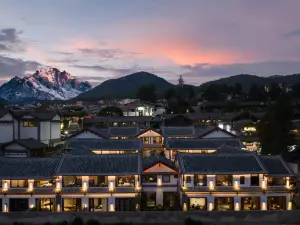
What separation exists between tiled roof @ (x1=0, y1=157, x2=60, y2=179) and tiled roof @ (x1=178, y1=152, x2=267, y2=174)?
1079 centimetres

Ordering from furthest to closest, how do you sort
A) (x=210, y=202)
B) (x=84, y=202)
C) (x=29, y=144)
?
(x=29, y=144), (x=210, y=202), (x=84, y=202)

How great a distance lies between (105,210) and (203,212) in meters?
7.83

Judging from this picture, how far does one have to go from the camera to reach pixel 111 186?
31.8m

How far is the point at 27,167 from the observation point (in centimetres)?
3281

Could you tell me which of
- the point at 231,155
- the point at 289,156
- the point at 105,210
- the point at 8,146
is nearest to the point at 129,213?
the point at 105,210

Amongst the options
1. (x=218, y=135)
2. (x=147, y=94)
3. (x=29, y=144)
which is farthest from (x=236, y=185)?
(x=147, y=94)

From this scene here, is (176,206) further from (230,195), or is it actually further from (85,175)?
(85,175)

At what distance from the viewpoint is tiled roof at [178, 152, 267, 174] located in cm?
3228

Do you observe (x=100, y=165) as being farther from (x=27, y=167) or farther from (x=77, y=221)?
(x=27, y=167)

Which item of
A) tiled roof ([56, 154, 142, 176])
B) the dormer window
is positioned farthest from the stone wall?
the dormer window

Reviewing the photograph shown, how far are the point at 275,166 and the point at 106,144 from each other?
22.5 metres

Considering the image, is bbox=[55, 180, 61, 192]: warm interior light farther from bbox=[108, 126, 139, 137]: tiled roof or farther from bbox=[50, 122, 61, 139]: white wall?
bbox=[50, 122, 61, 139]: white wall

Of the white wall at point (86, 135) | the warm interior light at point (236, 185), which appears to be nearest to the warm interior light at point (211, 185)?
the warm interior light at point (236, 185)

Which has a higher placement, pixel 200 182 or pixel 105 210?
pixel 200 182
